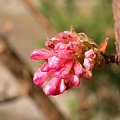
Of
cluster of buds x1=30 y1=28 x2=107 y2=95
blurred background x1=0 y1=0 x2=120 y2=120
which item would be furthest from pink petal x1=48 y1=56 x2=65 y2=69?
blurred background x1=0 y1=0 x2=120 y2=120

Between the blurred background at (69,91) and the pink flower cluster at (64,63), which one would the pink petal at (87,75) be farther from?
the blurred background at (69,91)

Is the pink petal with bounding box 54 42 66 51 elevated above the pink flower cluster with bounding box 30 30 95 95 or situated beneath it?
elevated above

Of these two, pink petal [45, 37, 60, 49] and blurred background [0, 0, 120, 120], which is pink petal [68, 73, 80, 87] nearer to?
pink petal [45, 37, 60, 49]

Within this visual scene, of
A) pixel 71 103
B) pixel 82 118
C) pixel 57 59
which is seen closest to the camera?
pixel 57 59

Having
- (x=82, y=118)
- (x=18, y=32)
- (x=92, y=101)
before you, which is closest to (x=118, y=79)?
(x=92, y=101)

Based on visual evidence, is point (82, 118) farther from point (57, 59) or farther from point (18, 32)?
point (18, 32)

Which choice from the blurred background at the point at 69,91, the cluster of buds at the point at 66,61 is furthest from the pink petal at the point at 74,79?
the blurred background at the point at 69,91

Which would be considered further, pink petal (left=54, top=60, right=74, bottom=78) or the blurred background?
the blurred background

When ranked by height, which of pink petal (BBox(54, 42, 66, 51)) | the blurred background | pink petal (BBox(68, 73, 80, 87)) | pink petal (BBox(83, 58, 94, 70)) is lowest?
the blurred background

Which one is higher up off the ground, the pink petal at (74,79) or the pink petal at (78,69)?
the pink petal at (78,69)
